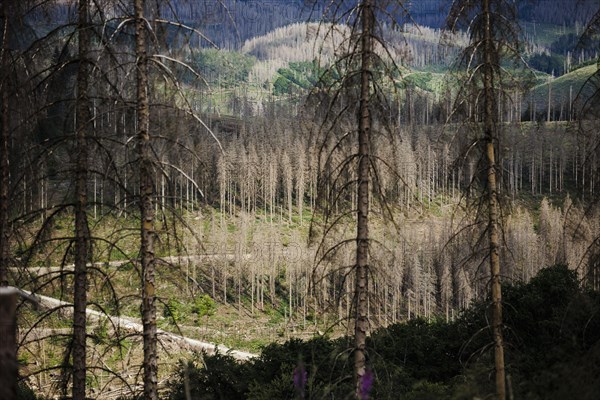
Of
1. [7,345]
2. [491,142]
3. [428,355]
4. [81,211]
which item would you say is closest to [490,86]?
[491,142]

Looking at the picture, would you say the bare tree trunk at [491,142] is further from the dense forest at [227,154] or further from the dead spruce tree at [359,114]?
the dead spruce tree at [359,114]

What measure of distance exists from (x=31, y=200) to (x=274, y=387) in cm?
713

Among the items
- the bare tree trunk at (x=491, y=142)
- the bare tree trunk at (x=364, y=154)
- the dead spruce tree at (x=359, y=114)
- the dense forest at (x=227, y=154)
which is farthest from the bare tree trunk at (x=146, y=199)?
the bare tree trunk at (x=491, y=142)

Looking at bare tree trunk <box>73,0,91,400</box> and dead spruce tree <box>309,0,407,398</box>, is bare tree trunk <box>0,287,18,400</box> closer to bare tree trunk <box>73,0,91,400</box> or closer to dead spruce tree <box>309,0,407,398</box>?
bare tree trunk <box>73,0,91,400</box>

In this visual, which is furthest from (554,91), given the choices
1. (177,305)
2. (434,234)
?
(177,305)

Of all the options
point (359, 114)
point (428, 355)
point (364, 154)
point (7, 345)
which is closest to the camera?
point (7, 345)

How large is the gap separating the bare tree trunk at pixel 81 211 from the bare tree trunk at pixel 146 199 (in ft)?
3.36

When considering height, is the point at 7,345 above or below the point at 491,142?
below

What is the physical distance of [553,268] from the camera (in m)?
18.3

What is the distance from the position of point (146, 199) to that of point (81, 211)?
1.31 meters

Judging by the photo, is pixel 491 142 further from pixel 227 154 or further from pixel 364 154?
pixel 227 154

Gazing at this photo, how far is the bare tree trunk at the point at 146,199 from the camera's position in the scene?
7719 millimetres

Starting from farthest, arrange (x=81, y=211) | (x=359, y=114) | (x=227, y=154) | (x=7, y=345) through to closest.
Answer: (x=359, y=114) → (x=227, y=154) → (x=81, y=211) → (x=7, y=345)

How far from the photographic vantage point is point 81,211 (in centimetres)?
826
